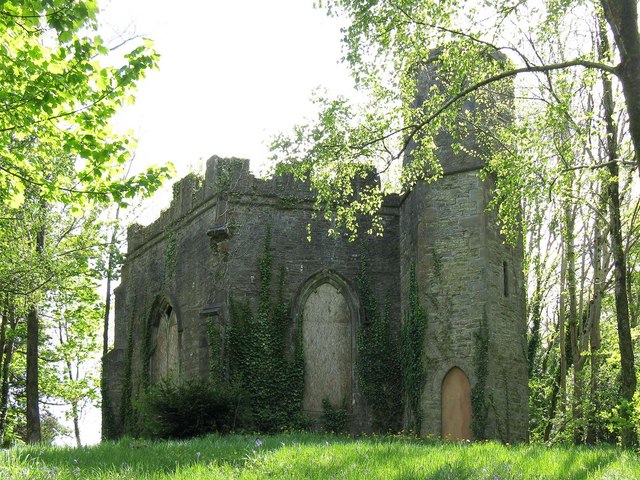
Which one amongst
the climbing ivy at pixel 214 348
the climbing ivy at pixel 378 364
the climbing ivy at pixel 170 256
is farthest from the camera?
the climbing ivy at pixel 170 256

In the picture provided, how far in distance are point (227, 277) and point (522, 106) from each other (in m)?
9.61

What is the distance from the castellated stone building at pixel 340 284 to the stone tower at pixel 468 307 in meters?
0.03

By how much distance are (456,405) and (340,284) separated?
446 cm

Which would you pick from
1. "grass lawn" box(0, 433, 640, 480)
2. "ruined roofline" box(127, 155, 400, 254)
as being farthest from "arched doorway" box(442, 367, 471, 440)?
"grass lawn" box(0, 433, 640, 480)

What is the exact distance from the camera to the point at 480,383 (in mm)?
16250

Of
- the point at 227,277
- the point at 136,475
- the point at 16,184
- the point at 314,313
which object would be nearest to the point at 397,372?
the point at 314,313

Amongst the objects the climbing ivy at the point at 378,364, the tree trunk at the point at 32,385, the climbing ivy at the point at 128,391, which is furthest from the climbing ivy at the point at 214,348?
the tree trunk at the point at 32,385

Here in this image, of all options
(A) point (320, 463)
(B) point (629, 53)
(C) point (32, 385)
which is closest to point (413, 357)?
(B) point (629, 53)

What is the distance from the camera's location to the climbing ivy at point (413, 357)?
1730cm

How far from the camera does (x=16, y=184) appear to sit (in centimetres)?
1252

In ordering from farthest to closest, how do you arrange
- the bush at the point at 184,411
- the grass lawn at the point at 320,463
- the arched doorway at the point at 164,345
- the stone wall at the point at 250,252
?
the arched doorway at the point at 164,345 → the stone wall at the point at 250,252 → the bush at the point at 184,411 → the grass lawn at the point at 320,463

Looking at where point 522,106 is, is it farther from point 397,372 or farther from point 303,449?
point 303,449

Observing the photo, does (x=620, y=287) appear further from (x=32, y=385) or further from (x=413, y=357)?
(x=32, y=385)

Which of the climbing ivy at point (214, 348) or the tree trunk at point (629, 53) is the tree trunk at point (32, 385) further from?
the tree trunk at point (629, 53)
